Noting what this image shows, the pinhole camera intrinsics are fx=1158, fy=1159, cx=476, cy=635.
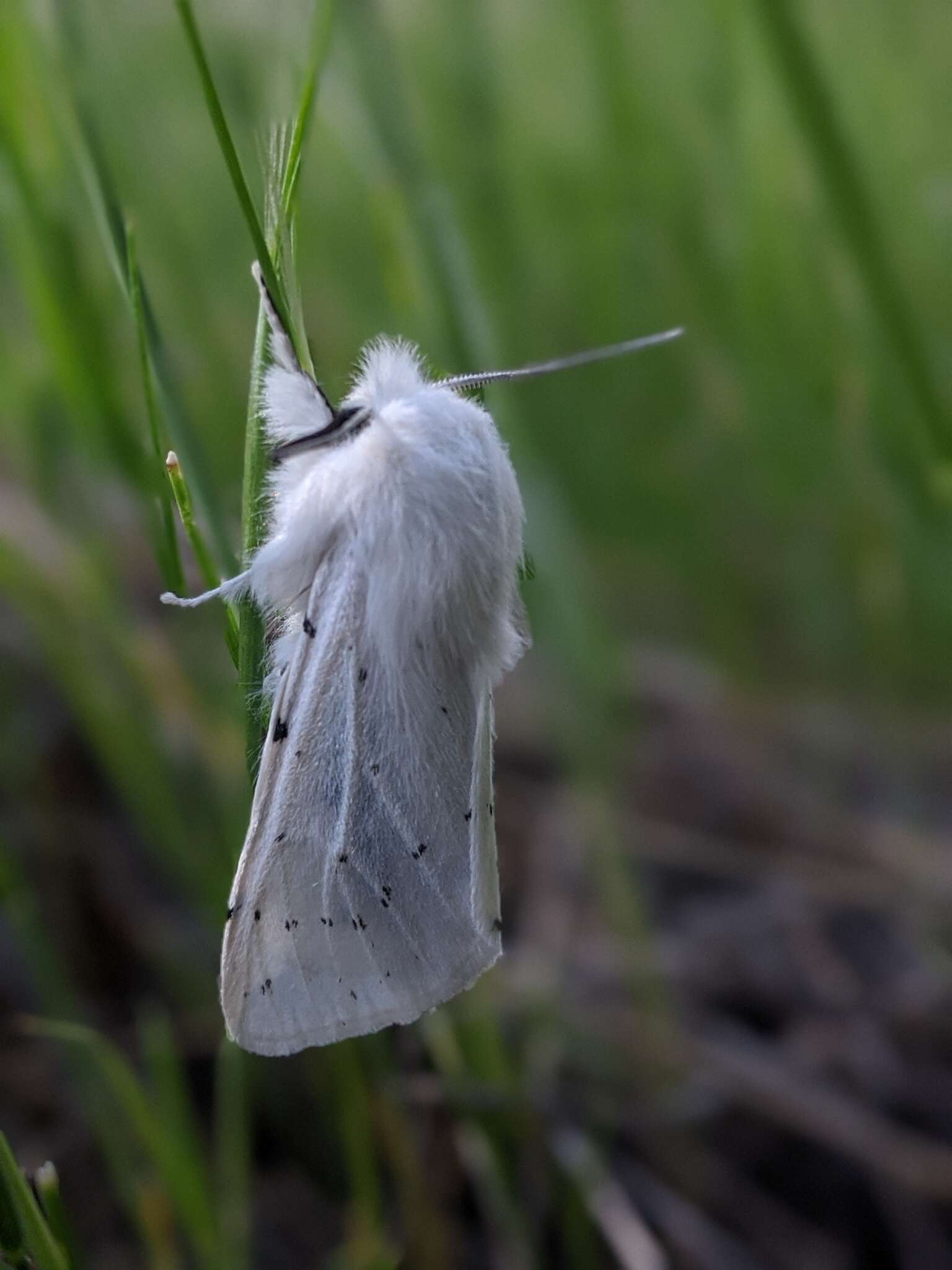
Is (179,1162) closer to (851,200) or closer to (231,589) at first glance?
(231,589)

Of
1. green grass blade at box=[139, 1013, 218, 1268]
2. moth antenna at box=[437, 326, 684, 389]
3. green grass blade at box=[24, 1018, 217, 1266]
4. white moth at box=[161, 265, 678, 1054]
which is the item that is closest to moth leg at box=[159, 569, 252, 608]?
white moth at box=[161, 265, 678, 1054]

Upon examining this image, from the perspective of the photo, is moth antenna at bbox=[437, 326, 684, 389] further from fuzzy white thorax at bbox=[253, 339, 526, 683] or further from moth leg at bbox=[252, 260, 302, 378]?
moth leg at bbox=[252, 260, 302, 378]

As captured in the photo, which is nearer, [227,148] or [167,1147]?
[227,148]

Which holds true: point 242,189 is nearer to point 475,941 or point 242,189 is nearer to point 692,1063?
point 475,941

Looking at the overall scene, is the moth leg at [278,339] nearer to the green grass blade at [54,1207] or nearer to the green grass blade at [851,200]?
the green grass blade at [54,1207]

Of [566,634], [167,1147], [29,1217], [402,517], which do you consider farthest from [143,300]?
[566,634]

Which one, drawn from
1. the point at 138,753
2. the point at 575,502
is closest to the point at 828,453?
the point at 575,502
